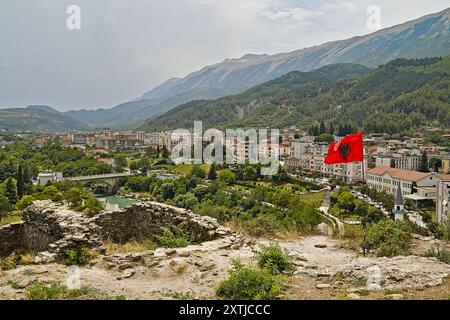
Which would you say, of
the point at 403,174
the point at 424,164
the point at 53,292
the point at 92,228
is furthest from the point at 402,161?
the point at 53,292

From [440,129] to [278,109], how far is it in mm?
66741

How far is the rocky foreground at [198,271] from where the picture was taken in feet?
21.8

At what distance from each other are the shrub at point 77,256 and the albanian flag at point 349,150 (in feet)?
22.8

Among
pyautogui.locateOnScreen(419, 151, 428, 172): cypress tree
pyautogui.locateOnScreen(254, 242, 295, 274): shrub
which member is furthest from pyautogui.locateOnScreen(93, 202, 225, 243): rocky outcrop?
pyautogui.locateOnScreen(419, 151, 428, 172): cypress tree

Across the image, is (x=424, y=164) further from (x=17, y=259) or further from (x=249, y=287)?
(x=17, y=259)

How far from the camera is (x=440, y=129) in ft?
293

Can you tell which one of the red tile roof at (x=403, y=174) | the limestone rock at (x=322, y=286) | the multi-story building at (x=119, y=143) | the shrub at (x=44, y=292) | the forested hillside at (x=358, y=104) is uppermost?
the forested hillside at (x=358, y=104)

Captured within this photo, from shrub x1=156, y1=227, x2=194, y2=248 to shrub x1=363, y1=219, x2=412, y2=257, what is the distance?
416cm

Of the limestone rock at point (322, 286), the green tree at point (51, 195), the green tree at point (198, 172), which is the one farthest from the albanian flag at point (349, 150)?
the green tree at point (198, 172)

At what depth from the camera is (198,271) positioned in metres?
7.61

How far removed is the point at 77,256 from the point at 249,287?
12.7 feet

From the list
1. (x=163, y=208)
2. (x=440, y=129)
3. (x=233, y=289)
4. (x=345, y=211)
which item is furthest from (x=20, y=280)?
(x=440, y=129)

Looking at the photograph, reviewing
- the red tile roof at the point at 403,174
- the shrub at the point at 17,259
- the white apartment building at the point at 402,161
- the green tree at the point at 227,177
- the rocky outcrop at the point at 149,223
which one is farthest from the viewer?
the white apartment building at the point at 402,161

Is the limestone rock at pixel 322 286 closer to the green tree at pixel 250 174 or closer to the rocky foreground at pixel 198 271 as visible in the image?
the rocky foreground at pixel 198 271
